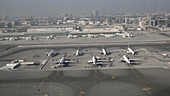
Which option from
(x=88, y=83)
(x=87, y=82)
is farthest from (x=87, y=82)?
(x=88, y=83)

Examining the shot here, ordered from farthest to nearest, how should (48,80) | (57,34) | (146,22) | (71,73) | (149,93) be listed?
(146,22)
(57,34)
(71,73)
(48,80)
(149,93)

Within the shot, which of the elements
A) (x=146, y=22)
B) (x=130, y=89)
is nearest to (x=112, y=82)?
(x=130, y=89)

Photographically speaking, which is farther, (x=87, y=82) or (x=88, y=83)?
(x=87, y=82)

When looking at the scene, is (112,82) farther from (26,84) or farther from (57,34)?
(57,34)

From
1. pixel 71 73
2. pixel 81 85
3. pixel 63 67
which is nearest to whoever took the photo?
pixel 81 85

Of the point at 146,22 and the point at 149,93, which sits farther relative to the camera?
the point at 146,22

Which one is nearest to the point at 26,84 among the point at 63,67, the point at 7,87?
the point at 7,87

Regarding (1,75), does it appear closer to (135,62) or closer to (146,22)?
(135,62)

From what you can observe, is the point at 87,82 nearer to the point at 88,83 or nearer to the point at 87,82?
the point at 87,82

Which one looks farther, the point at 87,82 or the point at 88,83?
the point at 87,82
